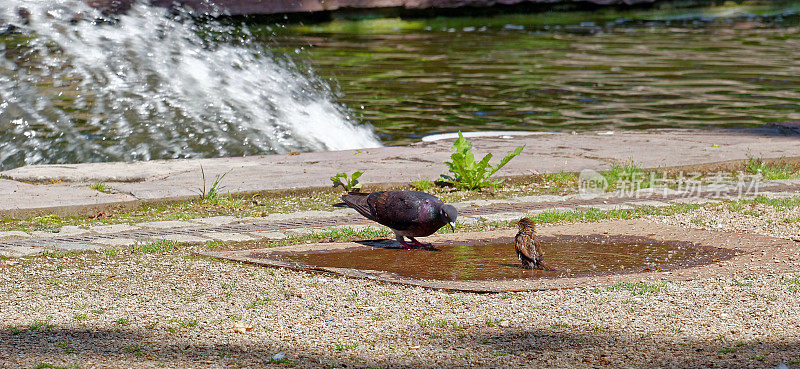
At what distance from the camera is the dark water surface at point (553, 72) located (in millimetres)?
12391

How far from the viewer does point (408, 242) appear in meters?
5.27

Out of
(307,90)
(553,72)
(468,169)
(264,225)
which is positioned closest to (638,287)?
(264,225)

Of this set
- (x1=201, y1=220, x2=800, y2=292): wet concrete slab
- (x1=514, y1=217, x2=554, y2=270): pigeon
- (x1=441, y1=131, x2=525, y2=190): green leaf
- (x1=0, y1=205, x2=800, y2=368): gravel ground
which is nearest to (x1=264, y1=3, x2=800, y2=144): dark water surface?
(x1=441, y1=131, x2=525, y2=190): green leaf

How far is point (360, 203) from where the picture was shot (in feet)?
16.9

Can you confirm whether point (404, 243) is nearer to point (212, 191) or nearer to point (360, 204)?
point (360, 204)

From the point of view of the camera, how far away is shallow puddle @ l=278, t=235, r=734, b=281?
463 cm

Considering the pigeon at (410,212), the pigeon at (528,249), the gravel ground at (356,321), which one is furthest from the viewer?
the pigeon at (410,212)

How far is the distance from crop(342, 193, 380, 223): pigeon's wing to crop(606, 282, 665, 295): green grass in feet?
4.53

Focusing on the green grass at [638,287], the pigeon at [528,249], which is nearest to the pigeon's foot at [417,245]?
the pigeon at [528,249]

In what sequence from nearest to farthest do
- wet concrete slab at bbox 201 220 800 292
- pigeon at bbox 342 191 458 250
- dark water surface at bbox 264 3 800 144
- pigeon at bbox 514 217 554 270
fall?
wet concrete slab at bbox 201 220 800 292
pigeon at bbox 514 217 554 270
pigeon at bbox 342 191 458 250
dark water surface at bbox 264 3 800 144

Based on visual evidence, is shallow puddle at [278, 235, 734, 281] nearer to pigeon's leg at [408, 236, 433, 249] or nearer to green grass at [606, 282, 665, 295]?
pigeon's leg at [408, 236, 433, 249]

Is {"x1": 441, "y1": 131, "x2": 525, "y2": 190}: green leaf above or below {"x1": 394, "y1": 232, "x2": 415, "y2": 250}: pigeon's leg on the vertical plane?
below

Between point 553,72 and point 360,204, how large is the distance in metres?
12.6

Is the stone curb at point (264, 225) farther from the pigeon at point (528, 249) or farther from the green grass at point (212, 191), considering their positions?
the pigeon at point (528, 249)
